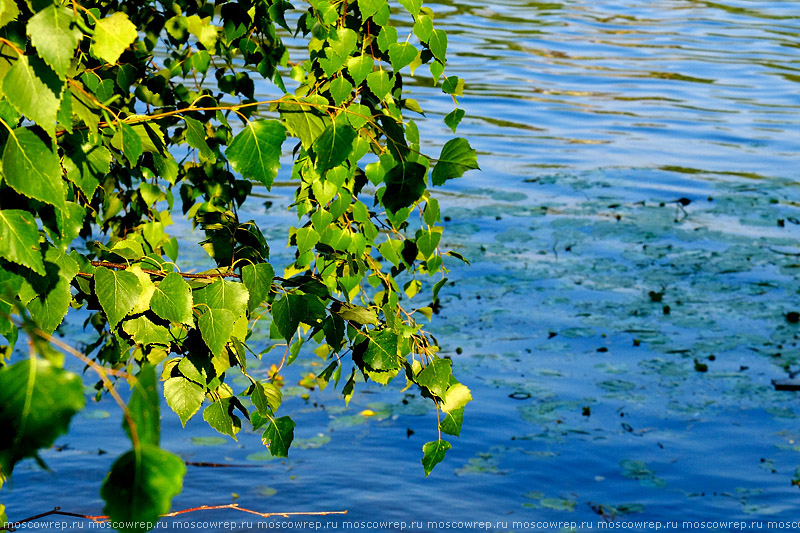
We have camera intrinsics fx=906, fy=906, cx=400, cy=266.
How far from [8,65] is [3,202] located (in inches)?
9.8

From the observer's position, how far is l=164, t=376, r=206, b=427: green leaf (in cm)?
163

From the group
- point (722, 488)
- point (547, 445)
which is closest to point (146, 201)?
point (547, 445)

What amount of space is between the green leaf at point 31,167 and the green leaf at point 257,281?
511mm

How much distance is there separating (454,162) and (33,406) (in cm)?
99

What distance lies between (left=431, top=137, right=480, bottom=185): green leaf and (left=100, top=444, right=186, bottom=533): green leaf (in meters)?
0.95

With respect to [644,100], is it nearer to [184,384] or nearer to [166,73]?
[166,73]

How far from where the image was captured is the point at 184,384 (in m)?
1.66

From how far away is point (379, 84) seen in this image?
1.95 metres

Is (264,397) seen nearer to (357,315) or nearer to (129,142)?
(357,315)

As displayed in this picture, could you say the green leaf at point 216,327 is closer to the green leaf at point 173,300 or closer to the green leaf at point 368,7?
the green leaf at point 173,300

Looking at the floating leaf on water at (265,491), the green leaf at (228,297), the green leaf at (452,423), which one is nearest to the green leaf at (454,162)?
the green leaf at (228,297)

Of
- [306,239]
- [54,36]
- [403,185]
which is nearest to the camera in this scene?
[54,36]

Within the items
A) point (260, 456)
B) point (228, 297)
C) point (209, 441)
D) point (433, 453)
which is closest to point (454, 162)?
point (228, 297)

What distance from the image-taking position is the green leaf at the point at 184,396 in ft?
5.34
